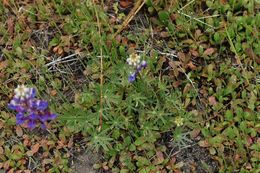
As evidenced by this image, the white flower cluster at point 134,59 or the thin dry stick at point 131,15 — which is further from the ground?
the white flower cluster at point 134,59

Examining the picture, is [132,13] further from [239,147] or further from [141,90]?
[239,147]

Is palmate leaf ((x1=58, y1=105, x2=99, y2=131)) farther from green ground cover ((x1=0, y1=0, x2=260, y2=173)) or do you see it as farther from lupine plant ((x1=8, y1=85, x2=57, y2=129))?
lupine plant ((x1=8, y1=85, x2=57, y2=129))

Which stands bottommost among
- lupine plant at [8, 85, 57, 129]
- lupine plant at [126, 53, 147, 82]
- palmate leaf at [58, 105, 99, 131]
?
palmate leaf at [58, 105, 99, 131]

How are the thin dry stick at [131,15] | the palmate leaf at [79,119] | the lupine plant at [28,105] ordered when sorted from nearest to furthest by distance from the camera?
the lupine plant at [28,105] → the palmate leaf at [79,119] → the thin dry stick at [131,15]

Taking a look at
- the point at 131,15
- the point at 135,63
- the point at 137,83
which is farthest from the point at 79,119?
the point at 131,15

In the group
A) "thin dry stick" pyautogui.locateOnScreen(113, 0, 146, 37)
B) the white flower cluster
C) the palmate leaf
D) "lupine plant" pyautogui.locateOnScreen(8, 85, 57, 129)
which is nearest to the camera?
"lupine plant" pyautogui.locateOnScreen(8, 85, 57, 129)

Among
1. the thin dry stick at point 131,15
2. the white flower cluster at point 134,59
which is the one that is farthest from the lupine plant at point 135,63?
the thin dry stick at point 131,15

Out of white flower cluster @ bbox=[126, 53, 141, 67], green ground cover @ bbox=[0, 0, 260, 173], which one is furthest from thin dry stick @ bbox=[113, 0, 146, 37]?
white flower cluster @ bbox=[126, 53, 141, 67]

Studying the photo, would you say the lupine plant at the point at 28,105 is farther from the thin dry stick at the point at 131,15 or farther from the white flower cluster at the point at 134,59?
the thin dry stick at the point at 131,15
